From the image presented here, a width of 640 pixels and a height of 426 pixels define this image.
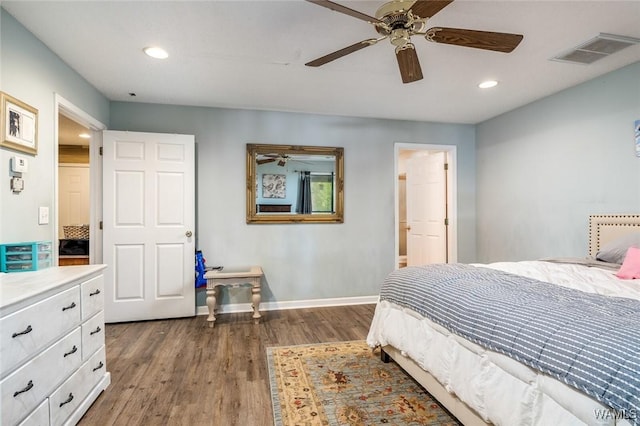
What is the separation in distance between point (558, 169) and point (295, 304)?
3.20 m

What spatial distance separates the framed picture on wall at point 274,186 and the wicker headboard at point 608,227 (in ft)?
10.1

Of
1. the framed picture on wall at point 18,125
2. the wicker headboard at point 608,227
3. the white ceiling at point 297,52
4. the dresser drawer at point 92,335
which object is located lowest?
the dresser drawer at point 92,335

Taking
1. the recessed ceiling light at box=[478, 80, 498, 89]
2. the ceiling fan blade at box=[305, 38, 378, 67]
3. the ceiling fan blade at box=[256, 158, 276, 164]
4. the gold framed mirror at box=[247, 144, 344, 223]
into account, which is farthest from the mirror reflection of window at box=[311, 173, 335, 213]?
the ceiling fan blade at box=[305, 38, 378, 67]

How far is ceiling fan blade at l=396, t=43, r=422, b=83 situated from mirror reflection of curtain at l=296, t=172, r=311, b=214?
1887mm

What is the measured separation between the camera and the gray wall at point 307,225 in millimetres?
3611

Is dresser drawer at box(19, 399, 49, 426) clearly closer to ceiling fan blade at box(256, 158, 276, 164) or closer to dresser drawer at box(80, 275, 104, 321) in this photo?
dresser drawer at box(80, 275, 104, 321)

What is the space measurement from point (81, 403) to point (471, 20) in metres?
3.24

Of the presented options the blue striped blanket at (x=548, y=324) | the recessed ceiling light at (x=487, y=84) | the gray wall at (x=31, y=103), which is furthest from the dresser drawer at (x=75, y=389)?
the recessed ceiling light at (x=487, y=84)

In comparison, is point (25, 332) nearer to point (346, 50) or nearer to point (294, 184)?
point (346, 50)

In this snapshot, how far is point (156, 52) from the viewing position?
7.73ft

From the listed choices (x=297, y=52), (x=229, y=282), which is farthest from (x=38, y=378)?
(x=297, y=52)

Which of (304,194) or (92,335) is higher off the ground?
(304,194)

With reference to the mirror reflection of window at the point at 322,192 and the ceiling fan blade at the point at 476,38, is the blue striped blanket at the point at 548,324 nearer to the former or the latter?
the ceiling fan blade at the point at 476,38

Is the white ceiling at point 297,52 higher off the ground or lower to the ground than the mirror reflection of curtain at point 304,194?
higher
